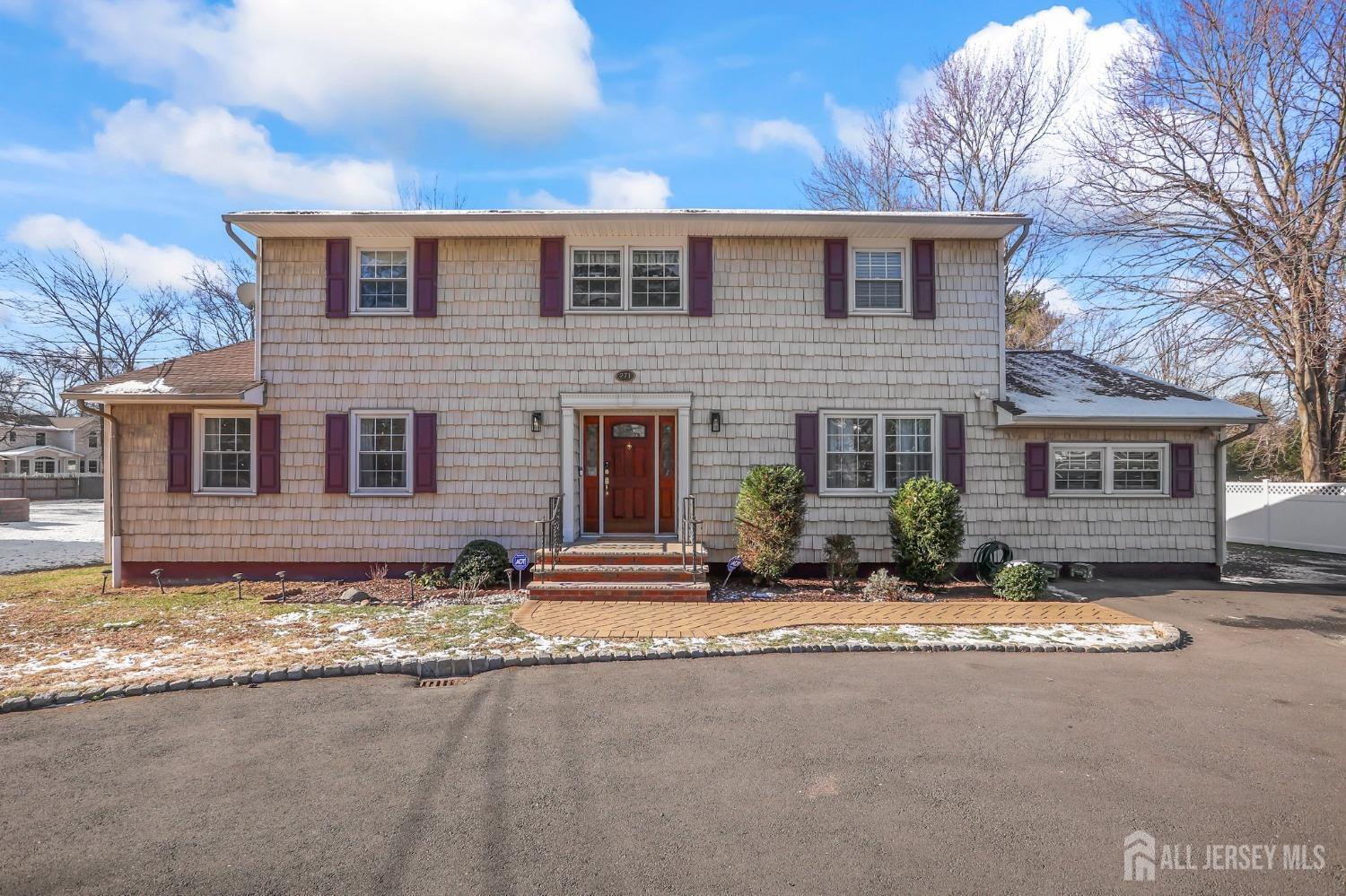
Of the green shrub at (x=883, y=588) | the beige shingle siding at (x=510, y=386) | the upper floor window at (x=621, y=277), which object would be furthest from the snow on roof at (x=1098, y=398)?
the upper floor window at (x=621, y=277)

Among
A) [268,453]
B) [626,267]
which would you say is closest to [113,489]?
[268,453]

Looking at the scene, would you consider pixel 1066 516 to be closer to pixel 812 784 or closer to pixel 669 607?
pixel 669 607

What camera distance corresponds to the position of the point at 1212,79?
48.8 ft

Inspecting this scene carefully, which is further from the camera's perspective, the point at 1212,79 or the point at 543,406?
the point at 1212,79

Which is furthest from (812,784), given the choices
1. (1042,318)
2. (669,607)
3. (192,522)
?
(1042,318)

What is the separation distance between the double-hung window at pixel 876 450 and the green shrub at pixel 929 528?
0.79 m

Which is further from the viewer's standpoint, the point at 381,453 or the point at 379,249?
the point at 379,249

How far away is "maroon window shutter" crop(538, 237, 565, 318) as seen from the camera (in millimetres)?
9812

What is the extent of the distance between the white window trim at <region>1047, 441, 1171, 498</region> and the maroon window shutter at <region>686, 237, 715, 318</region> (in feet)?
18.4

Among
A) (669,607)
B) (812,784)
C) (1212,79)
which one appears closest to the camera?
(812,784)

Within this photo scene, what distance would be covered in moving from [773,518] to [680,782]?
5398 mm

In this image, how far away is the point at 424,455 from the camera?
9703 millimetres

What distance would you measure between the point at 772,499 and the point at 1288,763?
553 cm

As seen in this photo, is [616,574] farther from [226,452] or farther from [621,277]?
[226,452]
